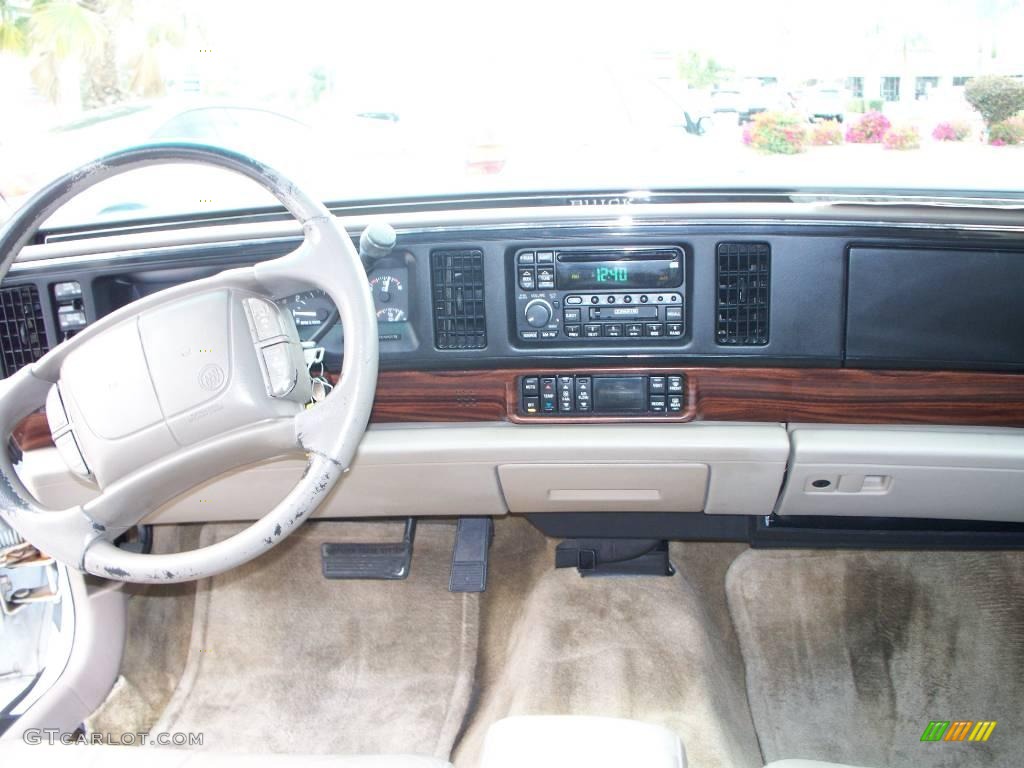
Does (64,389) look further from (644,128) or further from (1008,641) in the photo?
(1008,641)

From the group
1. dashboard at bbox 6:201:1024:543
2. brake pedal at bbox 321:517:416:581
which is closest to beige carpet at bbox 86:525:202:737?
brake pedal at bbox 321:517:416:581

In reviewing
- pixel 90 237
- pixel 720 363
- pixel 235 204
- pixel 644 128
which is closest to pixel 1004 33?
pixel 644 128

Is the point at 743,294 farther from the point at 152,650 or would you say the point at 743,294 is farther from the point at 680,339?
the point at 152,650

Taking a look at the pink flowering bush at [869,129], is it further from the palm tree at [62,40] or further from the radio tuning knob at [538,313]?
the palm tree at [62,40]

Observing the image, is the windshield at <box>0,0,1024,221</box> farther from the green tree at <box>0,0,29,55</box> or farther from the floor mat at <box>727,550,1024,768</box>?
the floor mat at <box>727,550,1024,768</box>

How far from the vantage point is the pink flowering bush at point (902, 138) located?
188 centimetres

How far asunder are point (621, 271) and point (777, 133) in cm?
44

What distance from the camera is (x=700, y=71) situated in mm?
1929

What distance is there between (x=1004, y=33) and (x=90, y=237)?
2162mm

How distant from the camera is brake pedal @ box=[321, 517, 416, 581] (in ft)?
9.03

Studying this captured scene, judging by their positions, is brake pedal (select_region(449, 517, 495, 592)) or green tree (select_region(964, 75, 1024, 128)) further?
brake pedal (select_region(449, 517, 495, 592))

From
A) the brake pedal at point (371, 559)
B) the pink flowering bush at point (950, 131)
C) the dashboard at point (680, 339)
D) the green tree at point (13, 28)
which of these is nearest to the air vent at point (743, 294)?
the dashboard at point (680, 339)

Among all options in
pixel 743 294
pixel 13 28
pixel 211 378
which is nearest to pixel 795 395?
pixel 743 294

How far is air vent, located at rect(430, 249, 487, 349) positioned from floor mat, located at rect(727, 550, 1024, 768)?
1.20m
